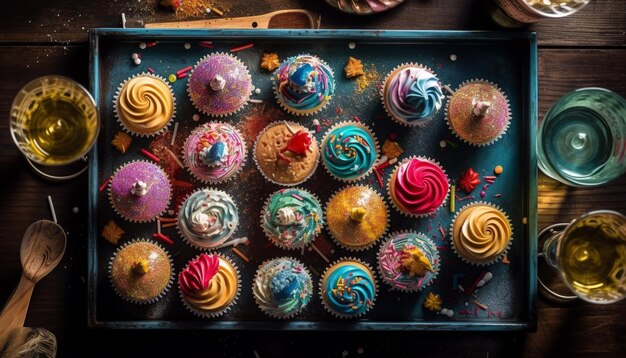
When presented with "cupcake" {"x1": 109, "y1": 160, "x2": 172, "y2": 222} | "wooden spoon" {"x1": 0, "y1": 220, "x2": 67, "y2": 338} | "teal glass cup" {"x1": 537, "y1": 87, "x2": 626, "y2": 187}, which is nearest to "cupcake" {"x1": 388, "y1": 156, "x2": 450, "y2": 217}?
"teal glass cup" {"x1": 537, "y1": 87, "x2": 626, "y2": 187}

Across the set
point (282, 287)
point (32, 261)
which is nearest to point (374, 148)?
point (282, 287)

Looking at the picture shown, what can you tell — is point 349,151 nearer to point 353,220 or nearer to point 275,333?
point 353,220

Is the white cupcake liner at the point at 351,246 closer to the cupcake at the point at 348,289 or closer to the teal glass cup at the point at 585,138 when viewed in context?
the cupcake at the point at 348,289

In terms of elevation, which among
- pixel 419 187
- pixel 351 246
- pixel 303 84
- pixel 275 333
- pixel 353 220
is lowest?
pixel 275 333

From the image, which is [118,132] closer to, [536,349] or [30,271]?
[30,271]

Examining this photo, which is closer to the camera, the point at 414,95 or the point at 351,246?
the point at 414,95

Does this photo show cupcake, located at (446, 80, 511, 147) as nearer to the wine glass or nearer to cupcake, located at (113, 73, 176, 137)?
the wine glass

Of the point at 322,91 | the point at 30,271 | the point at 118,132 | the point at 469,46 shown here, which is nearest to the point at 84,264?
the point at 30,271
